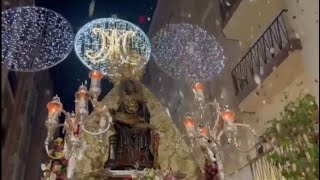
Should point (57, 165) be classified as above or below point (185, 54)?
below

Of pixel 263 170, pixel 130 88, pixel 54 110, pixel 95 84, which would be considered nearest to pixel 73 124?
pixel 54 110

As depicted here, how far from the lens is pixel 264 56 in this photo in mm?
5508

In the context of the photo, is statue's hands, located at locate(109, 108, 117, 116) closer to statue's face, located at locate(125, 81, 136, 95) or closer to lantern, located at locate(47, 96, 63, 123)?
statue's face, located at locate(125, 81, 136, 95)

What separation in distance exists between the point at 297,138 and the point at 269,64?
8.27 feet

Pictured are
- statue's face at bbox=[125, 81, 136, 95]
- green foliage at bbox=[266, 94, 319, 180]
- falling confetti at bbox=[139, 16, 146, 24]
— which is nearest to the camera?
green foliage at bbox=[266, 94, 319, 180]

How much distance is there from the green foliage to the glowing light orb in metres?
2.67

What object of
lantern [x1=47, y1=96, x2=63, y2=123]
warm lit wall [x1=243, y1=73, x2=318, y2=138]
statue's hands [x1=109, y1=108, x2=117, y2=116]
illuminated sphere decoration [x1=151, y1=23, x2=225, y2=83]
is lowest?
lantern [x1=47, y1=96, x2=63, y2=123]

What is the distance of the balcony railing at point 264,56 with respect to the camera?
4941 mm

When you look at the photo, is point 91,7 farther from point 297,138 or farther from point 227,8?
point 297,138

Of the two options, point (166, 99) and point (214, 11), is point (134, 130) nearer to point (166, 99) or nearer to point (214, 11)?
point (214, 11)

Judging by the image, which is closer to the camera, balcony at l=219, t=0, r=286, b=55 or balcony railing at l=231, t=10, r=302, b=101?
balcony railing at l=231, t=10, r=302, b=101

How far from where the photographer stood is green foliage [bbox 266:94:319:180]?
267 cm

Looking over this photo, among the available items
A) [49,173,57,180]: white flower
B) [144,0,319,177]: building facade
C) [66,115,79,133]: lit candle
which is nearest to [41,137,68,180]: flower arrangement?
[49,173,57,180]: white flower

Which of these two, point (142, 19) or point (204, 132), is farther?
point (142, 19)
